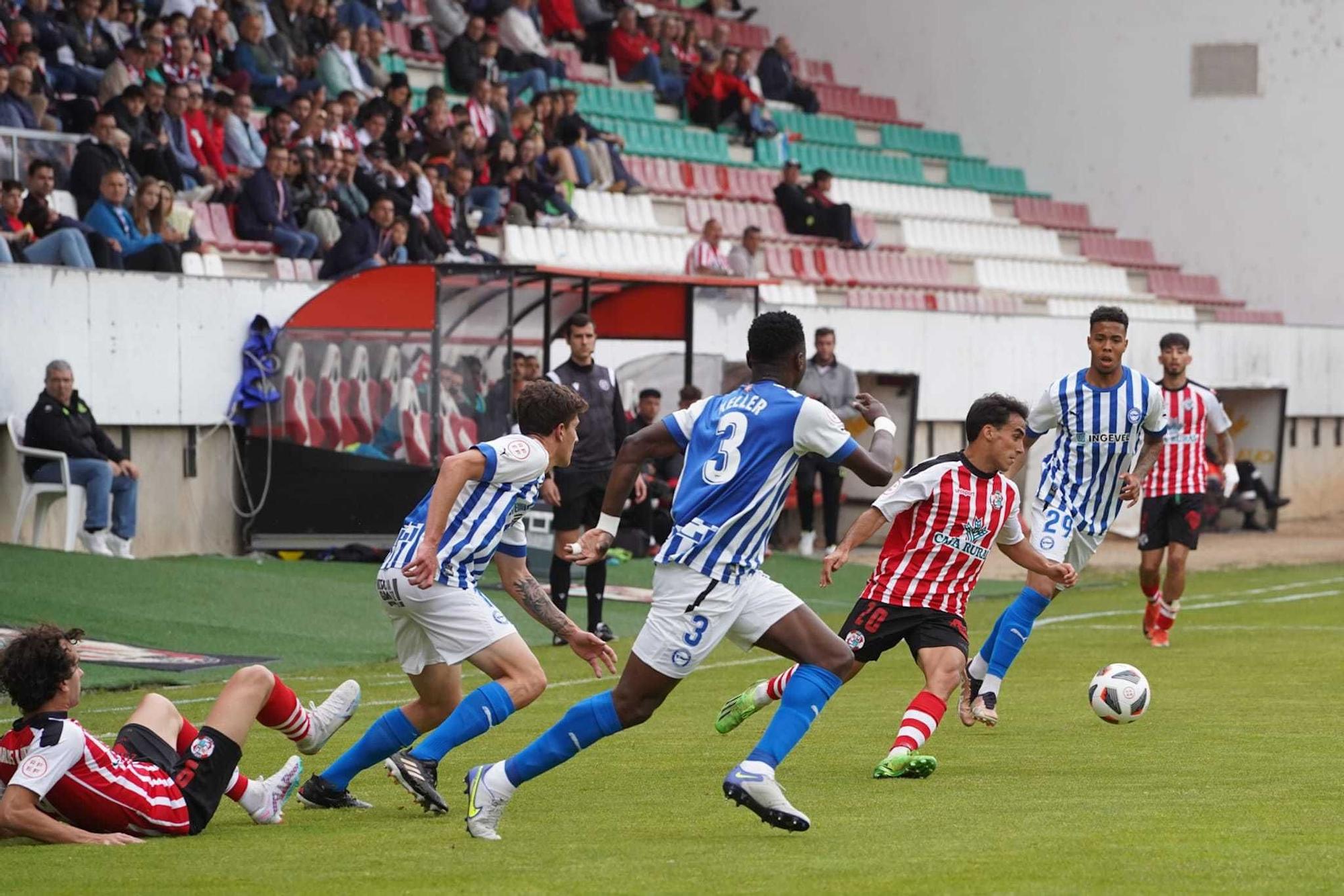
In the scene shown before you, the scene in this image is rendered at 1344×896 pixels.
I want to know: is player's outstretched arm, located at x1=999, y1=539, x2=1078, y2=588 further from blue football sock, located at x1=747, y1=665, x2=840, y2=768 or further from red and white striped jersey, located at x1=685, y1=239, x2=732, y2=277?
red and white striped jersey, located at x1=685, y1=239, x2=732, y2=277

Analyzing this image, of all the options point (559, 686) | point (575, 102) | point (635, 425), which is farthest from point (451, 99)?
point (559, 686)

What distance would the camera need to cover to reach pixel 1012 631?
9.69 m

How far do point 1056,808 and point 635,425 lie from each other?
11.2 metres

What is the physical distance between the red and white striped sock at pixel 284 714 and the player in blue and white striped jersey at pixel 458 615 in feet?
0.61

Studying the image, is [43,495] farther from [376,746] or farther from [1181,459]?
[376,746]

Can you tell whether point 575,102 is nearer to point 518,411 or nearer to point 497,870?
point 518,411

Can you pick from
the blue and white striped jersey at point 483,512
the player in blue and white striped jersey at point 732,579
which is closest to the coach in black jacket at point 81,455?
the blue and white striped jersey at point 483,512

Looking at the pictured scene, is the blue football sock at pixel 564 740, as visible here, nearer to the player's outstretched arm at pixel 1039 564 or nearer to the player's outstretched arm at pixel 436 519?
the player's outstretched arm at pixel 436 519

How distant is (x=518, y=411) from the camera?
7082mm

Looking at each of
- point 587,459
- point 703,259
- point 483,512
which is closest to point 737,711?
point 483,512

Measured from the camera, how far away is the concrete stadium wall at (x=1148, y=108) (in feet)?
104

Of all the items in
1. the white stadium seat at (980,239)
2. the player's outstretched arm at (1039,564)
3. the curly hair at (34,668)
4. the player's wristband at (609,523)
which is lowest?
the curly hair at (34,668)

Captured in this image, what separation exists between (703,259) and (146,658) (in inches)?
445

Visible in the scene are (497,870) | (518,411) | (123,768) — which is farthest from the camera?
(518,411)
